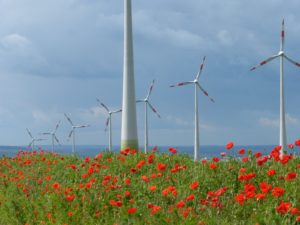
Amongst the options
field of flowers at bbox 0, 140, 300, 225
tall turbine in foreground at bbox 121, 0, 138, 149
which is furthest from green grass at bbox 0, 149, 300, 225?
tall turbine in foreground at bbox 121, 0, 138, 149

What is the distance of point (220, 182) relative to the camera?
1223cm

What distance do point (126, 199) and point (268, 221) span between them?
14.3 feet

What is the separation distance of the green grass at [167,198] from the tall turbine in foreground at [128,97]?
12.7m

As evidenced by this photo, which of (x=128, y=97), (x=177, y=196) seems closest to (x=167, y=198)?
(x=177, y=196)

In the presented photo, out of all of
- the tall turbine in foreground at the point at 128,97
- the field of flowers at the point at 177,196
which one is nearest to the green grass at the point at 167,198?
the field of flowers at the point at 177,196

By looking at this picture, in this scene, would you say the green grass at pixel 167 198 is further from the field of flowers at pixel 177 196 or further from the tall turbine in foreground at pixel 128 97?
the tall turbine in foreground at pixel 128 97

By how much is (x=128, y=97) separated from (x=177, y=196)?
1833cm

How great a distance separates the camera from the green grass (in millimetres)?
9102

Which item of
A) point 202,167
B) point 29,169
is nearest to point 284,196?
point 202,167

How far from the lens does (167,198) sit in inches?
448

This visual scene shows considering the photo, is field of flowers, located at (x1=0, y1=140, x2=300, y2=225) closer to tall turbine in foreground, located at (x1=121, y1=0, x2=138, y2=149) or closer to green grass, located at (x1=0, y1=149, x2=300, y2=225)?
green grass, located at (x1=0, y1=149, x2=300, y2=225)

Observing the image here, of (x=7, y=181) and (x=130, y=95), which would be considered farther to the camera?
(x=130, y=95)

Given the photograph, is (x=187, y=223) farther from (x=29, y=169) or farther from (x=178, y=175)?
(x=29, y=169)

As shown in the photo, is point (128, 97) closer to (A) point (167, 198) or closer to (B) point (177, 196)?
(A) point (167, 198)
